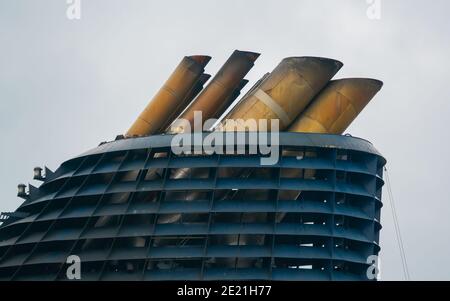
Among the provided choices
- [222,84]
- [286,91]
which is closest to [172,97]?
[222,84]

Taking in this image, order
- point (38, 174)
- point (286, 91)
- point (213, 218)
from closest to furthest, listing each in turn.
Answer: point (213, 218)
point (286, 91)
point (38, 174)

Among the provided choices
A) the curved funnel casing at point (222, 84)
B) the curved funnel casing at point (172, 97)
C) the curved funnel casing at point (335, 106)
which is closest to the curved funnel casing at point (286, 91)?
the curved funnel casing at point (335, 106)

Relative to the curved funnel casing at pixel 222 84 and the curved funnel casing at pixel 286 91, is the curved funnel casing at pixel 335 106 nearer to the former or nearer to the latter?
the curved funnel casing at pixel 286 91

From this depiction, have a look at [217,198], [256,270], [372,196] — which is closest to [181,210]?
[217,198]

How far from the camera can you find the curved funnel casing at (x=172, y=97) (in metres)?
62.9

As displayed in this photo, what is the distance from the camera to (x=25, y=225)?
59969mm

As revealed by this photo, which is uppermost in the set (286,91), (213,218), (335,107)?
(286,91)

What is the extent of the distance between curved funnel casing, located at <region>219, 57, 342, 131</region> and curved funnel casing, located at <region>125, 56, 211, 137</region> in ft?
24.9

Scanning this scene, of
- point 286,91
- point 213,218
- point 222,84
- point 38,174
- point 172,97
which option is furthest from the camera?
point 38,174

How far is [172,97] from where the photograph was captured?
63.3 metres

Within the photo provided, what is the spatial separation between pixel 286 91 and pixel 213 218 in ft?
40.2

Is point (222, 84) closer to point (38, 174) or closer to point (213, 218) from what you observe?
point (213, 218)

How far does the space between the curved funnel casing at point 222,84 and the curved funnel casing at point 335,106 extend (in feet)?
23.4

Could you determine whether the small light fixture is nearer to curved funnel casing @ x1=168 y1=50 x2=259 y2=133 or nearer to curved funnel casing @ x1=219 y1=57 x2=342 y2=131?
curved funnel casing @ x1=168 y1=50 x2=259 y2=133
